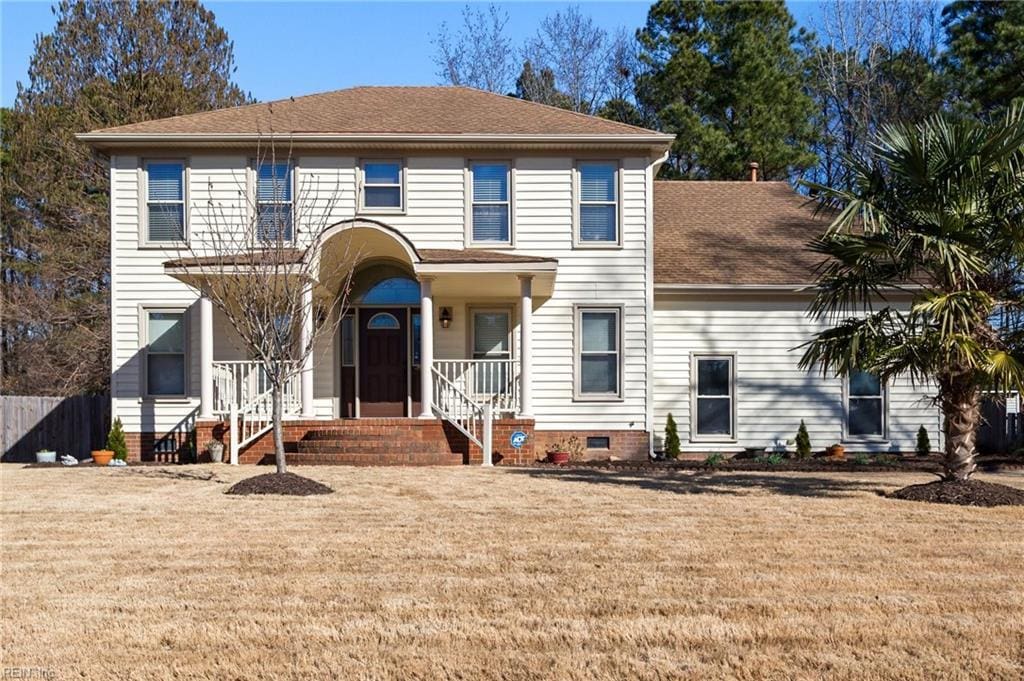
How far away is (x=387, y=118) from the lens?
19.9m

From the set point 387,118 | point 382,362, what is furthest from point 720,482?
point 387,118

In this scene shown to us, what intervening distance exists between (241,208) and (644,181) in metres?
7.11

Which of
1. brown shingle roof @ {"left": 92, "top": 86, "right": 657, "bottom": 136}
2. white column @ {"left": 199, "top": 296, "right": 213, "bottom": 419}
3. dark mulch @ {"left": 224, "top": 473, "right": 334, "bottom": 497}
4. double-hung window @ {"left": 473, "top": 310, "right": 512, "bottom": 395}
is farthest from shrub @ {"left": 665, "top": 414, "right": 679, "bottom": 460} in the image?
dark mulch @ {"left": 224, "top": 473, "right": 334, "bottom": 497}

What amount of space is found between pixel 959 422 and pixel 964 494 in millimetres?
857

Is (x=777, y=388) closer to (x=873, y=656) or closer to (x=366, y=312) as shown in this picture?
(x=366, y=312)

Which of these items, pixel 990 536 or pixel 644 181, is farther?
pixel 644 181

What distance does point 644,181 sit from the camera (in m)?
19.2

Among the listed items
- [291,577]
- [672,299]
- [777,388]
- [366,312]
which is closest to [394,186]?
[366,312]

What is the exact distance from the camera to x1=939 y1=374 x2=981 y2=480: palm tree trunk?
12.4m

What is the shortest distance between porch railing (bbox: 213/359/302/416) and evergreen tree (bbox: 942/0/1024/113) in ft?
67.8

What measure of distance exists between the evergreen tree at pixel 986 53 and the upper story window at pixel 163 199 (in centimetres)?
2133

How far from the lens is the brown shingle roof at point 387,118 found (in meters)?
19.0

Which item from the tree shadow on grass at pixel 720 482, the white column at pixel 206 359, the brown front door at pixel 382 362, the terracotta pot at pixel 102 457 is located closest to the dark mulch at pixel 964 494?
the tree shadow on grass at pixel 720 482

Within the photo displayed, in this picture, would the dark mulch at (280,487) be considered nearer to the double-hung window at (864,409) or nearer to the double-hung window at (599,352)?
the double-hung window at (599,352)
